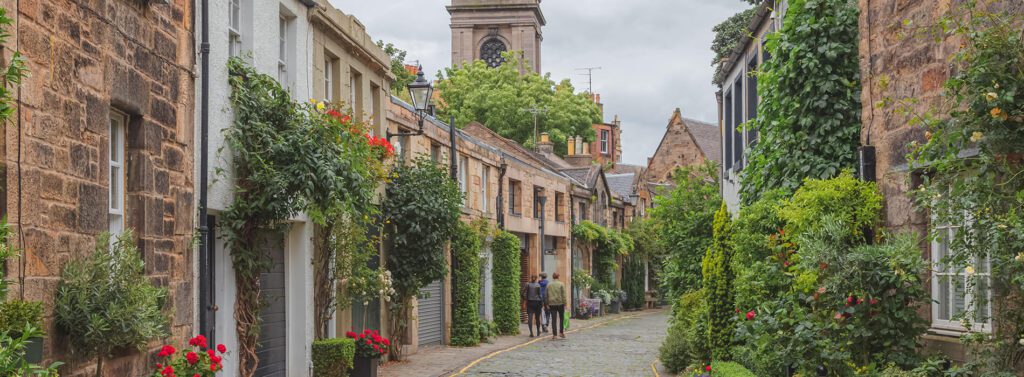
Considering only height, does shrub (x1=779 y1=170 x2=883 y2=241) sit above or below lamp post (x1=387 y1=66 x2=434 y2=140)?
→ below

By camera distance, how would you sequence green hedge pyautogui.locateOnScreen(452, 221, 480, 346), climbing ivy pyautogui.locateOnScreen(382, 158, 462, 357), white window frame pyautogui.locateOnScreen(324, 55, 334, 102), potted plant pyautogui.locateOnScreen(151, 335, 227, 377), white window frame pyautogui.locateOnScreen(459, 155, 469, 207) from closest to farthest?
potted plant pyautogui.locateOnScreen(151, 335, 227, 377), white window frame pyautogui.locateOnScreen(324, 55, 334, 102), climbing ivy pyautogui.locateOnScreen(382, 158, 462, 357), green hedge pyautogui.locateOnScreen(452, 221, 480, 346), white window frame pyautogui.locateOnScreen(459, 155, 469, 207)

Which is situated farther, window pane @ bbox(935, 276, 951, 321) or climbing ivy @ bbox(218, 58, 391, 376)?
climbing ivy @ bbox(218, 58, 391, 376)

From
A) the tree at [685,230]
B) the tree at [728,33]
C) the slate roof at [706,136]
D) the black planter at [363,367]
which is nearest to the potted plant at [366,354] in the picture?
the black planter at [363,367]

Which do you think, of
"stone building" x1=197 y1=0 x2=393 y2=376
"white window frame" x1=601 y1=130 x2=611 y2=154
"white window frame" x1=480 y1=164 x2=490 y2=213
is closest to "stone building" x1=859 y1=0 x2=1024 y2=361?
"stone building" x1=197 y1=0 x2=393 y2=376

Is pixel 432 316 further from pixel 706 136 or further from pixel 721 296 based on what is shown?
pixel 706 136

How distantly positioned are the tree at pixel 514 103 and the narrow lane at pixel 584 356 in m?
28.0

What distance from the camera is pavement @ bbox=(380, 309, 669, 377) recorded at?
19094 mm

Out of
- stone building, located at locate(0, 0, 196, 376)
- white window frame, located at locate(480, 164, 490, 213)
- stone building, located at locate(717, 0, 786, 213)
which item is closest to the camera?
stone building, located at locate(0, 0, 196, 376)

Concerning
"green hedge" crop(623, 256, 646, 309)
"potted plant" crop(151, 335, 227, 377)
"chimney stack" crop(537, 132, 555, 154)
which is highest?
"chimney stack" crop(537, 132, 555, 154)

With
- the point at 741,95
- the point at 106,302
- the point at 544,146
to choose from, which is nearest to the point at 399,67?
the point at 544,146

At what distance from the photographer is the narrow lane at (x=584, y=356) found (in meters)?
19.2

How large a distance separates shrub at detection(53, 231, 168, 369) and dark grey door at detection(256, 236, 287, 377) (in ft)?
16.3

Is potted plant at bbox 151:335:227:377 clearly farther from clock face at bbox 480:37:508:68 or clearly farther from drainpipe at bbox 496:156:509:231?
clock face at bbox 480:37:508:68

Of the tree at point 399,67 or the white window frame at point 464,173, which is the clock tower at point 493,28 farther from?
the white window frame at point 464,173
